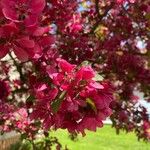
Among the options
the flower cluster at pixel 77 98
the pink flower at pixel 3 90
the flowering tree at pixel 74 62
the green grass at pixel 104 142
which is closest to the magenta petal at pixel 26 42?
the flowering tree at pixel 74 62

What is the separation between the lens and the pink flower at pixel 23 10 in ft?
5.54

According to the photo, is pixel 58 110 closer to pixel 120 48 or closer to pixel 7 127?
pixel 7 127

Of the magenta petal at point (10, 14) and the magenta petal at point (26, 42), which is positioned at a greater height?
the magenta petal at point (10, 14)

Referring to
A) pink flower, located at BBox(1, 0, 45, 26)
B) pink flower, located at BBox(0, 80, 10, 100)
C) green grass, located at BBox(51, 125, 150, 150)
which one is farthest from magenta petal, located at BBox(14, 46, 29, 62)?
green grass, located at BBox(51, 125, 150, 150)

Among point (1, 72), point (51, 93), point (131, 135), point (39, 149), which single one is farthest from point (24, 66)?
point (131, 135)

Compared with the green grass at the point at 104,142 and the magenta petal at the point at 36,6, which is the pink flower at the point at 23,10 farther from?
the green grass at the point at 104,142

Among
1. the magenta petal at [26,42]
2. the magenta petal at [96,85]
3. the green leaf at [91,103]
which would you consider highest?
the magenta petal at [26,42]

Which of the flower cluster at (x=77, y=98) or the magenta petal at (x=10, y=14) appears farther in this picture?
the flower cluster at (x=77, y=98)

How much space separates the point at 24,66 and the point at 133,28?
1270 millimetres

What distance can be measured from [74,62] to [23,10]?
1.73 metres

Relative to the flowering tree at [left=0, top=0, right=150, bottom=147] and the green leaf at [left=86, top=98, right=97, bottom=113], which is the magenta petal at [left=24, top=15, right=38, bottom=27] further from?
the green leaf at [left=86, top=98, right=97, bottom=113]

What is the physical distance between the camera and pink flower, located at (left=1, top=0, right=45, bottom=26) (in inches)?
66.4

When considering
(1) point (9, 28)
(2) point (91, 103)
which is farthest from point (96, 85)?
(1) point (9, 28)

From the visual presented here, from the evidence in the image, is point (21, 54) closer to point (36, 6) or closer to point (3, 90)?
point (36, 6)
